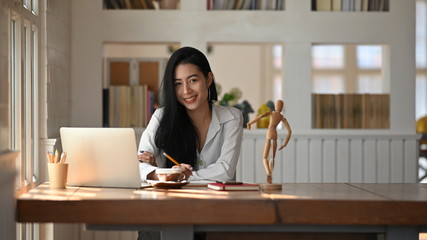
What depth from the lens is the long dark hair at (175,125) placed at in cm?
334

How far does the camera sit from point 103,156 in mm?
2840

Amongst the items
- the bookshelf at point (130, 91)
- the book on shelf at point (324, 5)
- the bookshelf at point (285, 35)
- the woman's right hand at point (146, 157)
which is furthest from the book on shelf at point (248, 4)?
the woman's right hand at point (146, 157)

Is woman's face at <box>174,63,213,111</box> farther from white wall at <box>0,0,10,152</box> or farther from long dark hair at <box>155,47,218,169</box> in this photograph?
white wall at <box>0,0,10,152</box>

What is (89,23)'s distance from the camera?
491cm

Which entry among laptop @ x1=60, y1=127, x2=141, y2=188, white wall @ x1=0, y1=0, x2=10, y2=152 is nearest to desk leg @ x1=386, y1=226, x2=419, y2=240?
laptop @ x1=60, y1=127, x2=141, y2=188

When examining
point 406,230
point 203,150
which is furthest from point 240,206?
point 203,150

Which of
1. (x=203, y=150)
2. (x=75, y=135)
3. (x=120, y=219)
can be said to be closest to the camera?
(x=120, y=219)

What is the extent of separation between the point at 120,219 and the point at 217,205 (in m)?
0.34

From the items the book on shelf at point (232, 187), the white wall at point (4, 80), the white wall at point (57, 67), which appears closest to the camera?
the white wall at point (4, 80)

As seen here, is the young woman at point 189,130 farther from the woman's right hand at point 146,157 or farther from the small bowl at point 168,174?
the small bowl at point 168,174

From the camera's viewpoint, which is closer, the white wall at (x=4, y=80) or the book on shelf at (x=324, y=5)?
the white wall at (x=4, y=80)

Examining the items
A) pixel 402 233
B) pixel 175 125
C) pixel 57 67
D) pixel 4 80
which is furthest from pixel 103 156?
pixel 57 67

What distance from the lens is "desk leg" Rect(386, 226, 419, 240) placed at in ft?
8.14

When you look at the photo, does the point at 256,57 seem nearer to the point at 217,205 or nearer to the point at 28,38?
the point at 28,38
